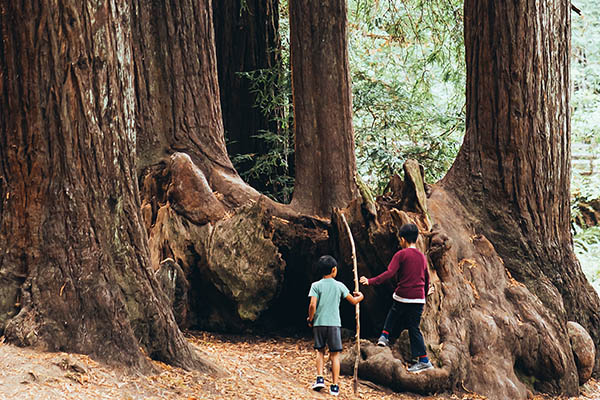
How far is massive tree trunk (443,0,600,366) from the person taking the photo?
8219mm

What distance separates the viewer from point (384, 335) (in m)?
6.98

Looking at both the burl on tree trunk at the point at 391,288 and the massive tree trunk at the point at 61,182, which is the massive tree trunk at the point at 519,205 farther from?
the massive tree trunk at the point at 61,182

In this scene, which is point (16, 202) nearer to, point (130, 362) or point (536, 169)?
point (130, 362)

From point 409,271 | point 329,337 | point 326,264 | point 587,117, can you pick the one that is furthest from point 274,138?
point 587,117

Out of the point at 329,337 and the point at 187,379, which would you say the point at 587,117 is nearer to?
the point at 329,337

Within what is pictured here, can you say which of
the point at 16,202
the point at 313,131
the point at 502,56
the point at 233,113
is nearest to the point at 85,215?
the point at 16,202

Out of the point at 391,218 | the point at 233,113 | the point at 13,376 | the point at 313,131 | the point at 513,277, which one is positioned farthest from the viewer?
the point at 233,113

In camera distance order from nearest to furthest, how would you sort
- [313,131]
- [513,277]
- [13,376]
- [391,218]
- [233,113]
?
[13,376], [391,218], [513,277], [313,131], [233,113]

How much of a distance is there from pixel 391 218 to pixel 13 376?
169 inches

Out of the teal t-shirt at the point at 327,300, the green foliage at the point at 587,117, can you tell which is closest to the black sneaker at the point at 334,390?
the teal t-shirt at the point at 327,300

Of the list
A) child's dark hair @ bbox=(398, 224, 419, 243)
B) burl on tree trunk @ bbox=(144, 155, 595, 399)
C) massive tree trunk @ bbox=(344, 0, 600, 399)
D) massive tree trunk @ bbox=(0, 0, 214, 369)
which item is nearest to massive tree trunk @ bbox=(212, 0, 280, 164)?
burl on tree trunk @ bbox=(144, 155, 595, 399)

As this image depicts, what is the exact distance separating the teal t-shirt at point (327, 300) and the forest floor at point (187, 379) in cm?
65

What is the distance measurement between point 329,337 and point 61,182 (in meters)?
2.76

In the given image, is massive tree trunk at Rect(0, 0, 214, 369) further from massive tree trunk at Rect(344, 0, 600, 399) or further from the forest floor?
massive tree trunk at Rect(344, 0, 600, 399)
